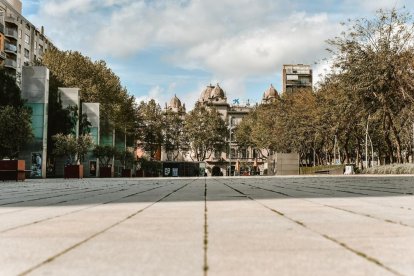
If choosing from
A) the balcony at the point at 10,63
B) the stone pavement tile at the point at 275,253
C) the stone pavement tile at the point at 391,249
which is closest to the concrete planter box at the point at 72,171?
the stone pavement tile at the point at 275,253

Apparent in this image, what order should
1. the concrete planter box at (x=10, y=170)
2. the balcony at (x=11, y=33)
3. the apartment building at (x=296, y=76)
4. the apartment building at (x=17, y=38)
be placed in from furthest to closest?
1. the apartment building at (x=296, y=76)
2. the balcony at (x=11, y=33)
3. the apartment building at (x=17, y=38)
4. the concrete planter box at (x=10, y=170)

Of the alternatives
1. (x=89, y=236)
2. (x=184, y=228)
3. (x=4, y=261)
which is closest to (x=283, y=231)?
(x=184, y=228)

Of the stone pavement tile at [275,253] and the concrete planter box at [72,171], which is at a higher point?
the concrete planter box at [72,171]

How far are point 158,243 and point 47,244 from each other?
2.54 feet

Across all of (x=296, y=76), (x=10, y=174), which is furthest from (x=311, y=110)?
(x=296, y=76)

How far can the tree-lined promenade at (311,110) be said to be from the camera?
3177 cm

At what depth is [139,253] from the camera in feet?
10.2

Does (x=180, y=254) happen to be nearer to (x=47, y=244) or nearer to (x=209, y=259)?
(x=209, y=259)

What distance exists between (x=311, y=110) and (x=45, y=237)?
158ft

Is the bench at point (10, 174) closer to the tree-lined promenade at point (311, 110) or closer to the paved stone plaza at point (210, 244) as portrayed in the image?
the tree-lined promenade at point (311, 110)

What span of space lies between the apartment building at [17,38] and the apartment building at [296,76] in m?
76.8

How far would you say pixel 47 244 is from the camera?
352 centimetres

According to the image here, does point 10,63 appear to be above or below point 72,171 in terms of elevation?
above

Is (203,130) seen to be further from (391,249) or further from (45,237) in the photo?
(391,249)
